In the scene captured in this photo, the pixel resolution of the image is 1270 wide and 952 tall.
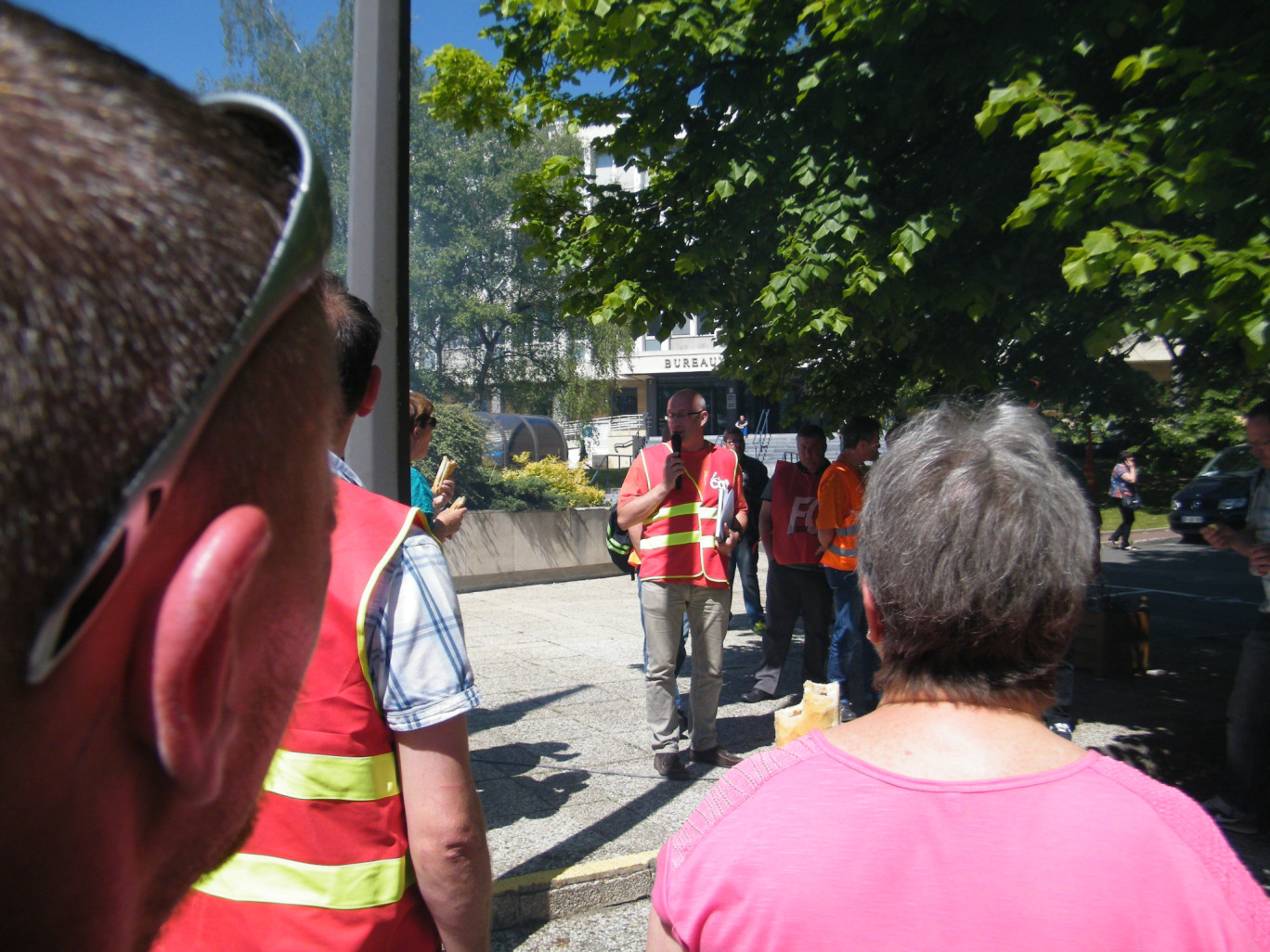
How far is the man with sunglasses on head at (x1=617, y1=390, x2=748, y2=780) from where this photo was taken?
5383mm

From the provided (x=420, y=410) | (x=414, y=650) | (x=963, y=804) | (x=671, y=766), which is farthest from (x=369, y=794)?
(x=671, y=766)

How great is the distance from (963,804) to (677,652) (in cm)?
437

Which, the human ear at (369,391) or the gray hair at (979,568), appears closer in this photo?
the gray hair at (979,568)

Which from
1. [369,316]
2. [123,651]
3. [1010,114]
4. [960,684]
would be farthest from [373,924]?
[1010,114]

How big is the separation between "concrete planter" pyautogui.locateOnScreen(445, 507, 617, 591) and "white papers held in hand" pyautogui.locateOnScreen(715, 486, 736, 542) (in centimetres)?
717

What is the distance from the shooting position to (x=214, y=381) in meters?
0.47

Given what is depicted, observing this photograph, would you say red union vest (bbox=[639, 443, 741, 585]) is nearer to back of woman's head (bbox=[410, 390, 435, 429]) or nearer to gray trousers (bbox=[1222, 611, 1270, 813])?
back of woman's head (bbox=[410, 390, 435, 429])

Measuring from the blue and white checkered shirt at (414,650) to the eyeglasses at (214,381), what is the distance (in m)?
0.97

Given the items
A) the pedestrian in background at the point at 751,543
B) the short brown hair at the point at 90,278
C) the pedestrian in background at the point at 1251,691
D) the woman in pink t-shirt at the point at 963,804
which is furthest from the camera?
the pedestrian in background at the point at 751,543

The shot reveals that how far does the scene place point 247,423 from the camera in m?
0.52

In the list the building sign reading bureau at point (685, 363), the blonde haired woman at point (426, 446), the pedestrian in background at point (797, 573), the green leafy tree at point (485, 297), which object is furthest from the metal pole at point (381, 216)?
the building sign reading bureau at point (685, 363)

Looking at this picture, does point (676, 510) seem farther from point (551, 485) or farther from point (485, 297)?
point (485, 297)

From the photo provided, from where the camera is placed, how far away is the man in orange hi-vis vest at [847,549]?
20.9 ft

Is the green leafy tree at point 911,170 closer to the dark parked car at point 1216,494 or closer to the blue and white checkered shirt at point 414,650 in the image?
the blue and white checkered shirt at point 414,650
